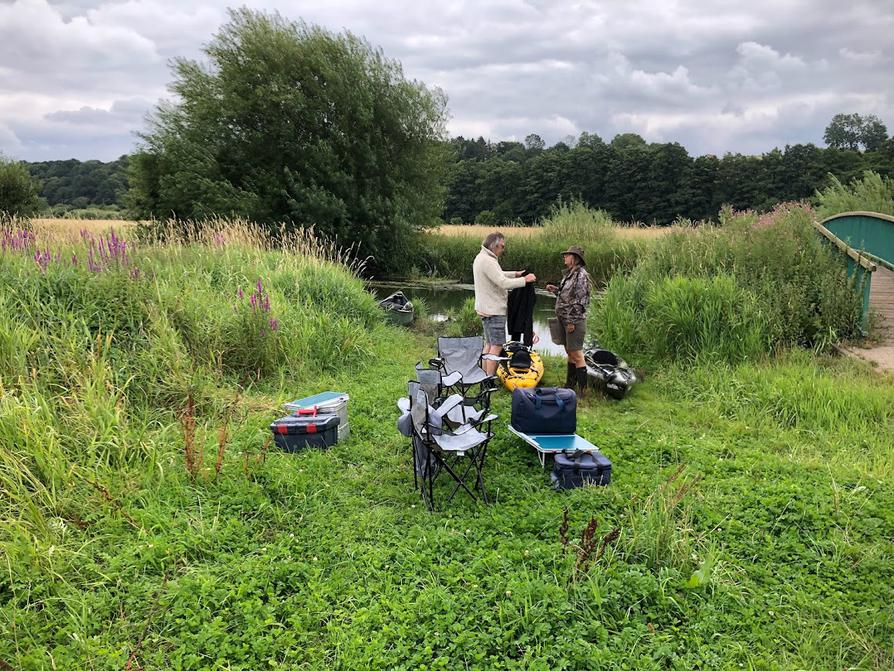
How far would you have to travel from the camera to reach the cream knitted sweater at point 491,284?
562 cm

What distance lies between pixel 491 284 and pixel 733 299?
10.9 feet

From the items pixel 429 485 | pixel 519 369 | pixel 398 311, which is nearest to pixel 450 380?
pixel 429 485

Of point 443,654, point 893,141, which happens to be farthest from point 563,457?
point 893,141

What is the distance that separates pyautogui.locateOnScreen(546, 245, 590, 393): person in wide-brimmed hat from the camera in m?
5.82

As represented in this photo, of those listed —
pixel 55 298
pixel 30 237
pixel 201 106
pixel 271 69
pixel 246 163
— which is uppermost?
pixel 271 69

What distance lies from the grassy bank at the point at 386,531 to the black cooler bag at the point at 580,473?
0.48 ft

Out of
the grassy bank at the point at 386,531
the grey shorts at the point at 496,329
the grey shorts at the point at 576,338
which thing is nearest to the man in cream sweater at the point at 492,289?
the grey shorts at the point at 496,329

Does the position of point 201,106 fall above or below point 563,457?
above

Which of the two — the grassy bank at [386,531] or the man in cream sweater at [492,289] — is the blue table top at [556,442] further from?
the man in cream sweater at [492,289]

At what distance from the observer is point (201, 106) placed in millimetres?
17156

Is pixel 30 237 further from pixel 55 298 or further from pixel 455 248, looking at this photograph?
pixel 455 248

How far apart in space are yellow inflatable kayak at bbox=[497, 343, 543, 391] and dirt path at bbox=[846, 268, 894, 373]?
3.87 meters

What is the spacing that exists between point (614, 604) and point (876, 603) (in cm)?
133

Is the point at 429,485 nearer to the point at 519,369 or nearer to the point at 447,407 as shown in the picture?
the point at 447,407
